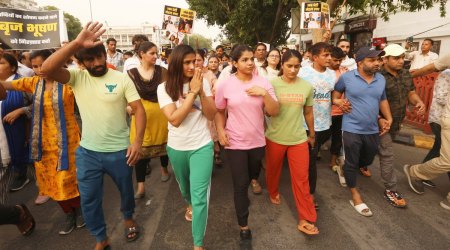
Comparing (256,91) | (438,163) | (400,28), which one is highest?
(400,28)

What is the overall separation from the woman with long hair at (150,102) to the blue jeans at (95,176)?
3.26 feet

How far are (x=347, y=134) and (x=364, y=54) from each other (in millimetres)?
916

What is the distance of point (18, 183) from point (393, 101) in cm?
521

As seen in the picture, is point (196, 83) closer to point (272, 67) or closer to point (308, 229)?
point (308, 229)

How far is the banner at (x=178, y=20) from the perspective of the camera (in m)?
8.70

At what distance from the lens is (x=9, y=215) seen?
9.44 ft

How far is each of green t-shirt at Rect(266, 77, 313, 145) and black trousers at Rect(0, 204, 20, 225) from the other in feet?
8.82

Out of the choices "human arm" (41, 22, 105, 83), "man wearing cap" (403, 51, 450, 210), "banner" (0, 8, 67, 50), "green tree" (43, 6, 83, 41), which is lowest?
"man wearing cap" (403, 51, 450, 210)

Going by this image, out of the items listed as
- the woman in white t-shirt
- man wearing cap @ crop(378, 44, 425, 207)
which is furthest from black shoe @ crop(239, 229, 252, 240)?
man wearing cap @ crop(378, 44, 425, 207)

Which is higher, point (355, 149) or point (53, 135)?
point (53, 135)

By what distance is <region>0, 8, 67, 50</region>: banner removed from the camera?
4.06m

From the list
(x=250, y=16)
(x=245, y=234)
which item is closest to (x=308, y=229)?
(x=245, y=234)

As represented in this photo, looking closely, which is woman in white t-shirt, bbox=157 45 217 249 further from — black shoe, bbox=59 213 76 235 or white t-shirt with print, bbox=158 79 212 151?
black shoe, bbox=59 213 76 235

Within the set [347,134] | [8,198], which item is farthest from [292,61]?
[8,198]
